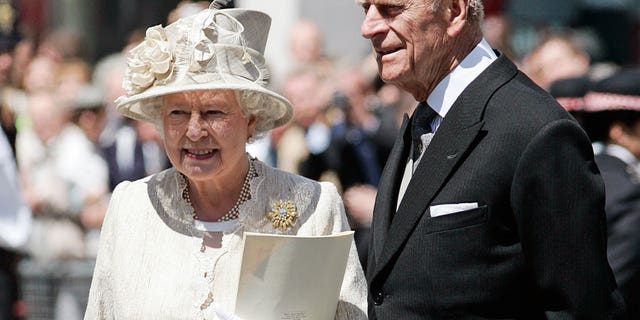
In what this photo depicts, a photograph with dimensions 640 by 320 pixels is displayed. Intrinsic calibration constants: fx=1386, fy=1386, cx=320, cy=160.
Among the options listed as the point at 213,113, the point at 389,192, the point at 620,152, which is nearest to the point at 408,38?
the point at 389,192

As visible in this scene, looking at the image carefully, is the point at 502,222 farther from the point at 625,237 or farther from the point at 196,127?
the point at 625,237

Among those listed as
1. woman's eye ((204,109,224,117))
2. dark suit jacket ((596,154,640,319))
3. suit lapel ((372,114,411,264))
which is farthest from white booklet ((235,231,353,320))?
dark suit jacket ((596,154,640,319))

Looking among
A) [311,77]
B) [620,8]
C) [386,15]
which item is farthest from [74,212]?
[620,8]

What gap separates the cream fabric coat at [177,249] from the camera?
4.46m

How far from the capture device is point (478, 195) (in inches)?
155

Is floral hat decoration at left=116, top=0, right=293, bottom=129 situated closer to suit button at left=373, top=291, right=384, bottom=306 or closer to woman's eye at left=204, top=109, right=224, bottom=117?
woman's eye at left=204, top=109, right=224, bottom=117

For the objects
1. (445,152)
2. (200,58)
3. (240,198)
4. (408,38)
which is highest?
(408,38)

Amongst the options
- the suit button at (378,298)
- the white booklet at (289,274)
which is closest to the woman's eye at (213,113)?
the white booklet at (289,274)

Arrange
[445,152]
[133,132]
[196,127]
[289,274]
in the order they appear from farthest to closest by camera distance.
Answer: [133,132] < [196,127] < [289,274] < [445,152]

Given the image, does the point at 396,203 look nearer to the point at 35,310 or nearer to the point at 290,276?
the point at 290,276

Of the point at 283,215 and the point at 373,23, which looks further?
the point at 283,215

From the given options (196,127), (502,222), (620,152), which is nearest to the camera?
(502,222)

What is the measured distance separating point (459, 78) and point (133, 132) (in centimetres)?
628

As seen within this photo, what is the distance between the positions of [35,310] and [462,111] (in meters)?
6.61
